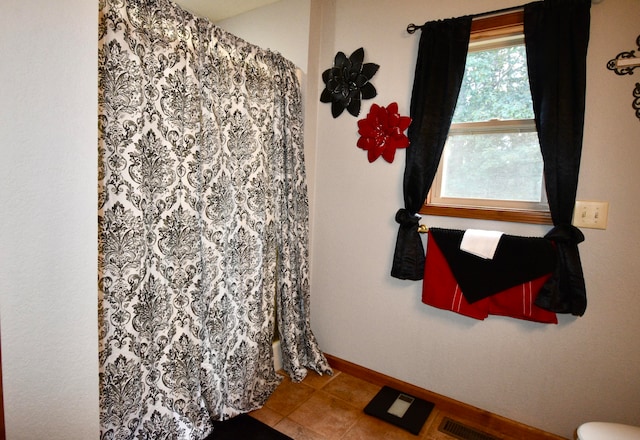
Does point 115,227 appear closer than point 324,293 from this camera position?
Yes

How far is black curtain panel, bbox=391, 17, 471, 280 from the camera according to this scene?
70.6 inches

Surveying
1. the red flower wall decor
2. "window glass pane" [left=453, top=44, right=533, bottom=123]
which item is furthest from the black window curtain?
the red flower wall decor

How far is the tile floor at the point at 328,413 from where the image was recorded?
1.75 m

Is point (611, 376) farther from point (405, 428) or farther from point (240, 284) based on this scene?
point (240, 284)

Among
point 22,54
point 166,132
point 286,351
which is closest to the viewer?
point 22,54

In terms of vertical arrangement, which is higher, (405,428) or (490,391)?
(490,391)

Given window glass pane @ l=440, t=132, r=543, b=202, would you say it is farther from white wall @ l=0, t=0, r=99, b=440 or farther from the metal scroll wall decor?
white wall @ l=0, t=0, r=99, b=440

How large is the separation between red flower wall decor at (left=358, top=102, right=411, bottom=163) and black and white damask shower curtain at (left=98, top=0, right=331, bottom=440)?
44 cm

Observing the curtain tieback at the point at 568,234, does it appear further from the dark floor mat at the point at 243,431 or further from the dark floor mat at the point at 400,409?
the dark floor mat at the point at 243,431

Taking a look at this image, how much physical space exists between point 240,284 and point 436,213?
1.18 m

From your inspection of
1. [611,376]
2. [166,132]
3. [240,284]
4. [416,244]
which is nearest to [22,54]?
[166,132]

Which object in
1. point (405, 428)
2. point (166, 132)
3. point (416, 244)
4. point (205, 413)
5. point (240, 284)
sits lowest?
point (405, 428)

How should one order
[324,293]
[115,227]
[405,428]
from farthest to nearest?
1. [324,293]
2. [405,428]
3. [115,227]

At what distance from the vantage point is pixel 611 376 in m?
1.55
